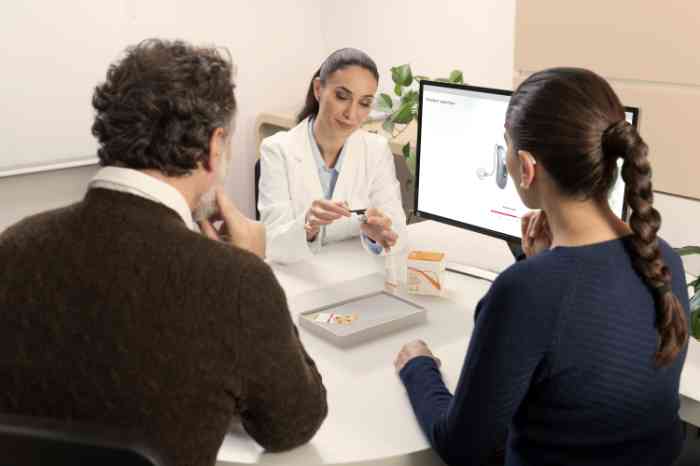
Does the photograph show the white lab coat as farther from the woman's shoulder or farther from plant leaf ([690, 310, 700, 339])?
plant leaf ([690, 310, 700, 339])

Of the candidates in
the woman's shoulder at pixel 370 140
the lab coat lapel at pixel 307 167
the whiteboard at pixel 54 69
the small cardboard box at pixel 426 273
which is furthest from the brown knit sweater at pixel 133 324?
the whiteboard at pixel 54 69

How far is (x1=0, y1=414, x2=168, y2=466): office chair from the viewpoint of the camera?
2.64ft

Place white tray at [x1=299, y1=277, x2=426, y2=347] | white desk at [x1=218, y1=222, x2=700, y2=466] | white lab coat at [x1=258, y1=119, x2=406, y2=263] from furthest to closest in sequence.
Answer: white lab coat at [x1=258, y1=119, x2=406, y2=263] < white tray at [x1=299, y1=277, x2=426, y2=347] < white desk at [x1=218, y1=222, x2=700, y2=466]

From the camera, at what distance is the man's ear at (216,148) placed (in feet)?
3.78

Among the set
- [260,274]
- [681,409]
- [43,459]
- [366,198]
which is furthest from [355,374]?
[366,198]

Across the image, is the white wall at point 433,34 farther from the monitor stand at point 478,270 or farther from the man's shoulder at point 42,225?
the man's shoulder at point 42,225

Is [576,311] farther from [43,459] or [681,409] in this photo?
[43,459]

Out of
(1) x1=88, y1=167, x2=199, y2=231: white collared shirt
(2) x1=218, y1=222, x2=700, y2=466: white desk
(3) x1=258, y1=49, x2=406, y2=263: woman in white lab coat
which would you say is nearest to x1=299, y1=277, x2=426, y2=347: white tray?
(2) x1=218, y1=222, x2=700, y2=466: white desk

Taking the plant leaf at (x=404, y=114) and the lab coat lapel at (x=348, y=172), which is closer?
the lab coat lapel at (x=348, y=172)

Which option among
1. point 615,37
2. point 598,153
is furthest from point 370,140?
point 598,153

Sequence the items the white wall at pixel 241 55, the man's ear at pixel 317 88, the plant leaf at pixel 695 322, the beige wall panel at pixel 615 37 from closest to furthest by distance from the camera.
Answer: the plant leaf at pixel 695 322 → the beige wall panel at pixel 615 37 → the man's ear at pixel 317 88 → the white wall at pixel 241 55

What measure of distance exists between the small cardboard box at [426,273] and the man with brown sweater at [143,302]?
750 millimetres

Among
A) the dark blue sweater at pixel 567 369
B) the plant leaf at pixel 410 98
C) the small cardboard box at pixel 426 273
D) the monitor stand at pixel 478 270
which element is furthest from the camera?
the plant leaf at pixel 410 98

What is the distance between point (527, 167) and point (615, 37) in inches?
51.6
